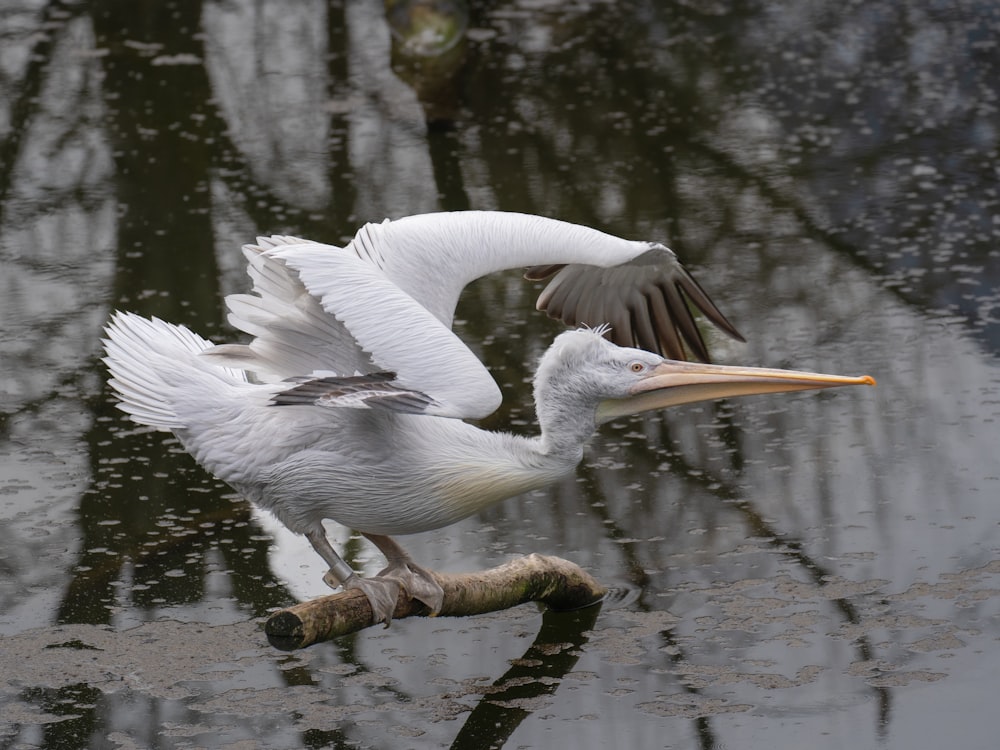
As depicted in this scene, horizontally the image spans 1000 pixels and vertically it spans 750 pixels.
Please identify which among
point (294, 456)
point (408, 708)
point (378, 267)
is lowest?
point (408, 708)

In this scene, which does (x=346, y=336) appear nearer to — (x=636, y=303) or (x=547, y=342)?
(x=636, y=303)

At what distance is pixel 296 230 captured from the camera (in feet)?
20.9

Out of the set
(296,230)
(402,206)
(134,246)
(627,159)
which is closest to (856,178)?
(627,159)

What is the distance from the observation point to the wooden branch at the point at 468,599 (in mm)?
3156

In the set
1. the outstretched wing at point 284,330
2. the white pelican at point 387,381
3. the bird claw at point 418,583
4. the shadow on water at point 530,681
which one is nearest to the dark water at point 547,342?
the shadow on water at point 530,681

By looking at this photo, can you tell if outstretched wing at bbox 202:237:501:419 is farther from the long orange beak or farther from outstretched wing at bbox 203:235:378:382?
the long orange beak

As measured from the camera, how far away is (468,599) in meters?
3.68

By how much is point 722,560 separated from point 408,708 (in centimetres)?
105

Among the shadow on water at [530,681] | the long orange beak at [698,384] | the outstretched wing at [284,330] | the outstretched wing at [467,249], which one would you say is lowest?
the shadow on water at [530,681]

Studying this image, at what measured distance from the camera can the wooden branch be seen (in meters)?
3.16

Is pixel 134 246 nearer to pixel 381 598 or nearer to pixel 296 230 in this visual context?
pixel 296 230

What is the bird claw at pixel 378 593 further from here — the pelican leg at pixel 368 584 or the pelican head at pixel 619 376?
the pelican head at pixel 619 376

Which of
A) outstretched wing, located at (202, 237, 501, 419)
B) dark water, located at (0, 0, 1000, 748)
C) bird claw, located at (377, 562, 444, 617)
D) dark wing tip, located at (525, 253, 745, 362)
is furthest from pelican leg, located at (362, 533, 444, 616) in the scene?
dark wing tip, located at (525, 253, 745, 362)

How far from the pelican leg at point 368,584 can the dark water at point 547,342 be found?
0.92 feet
